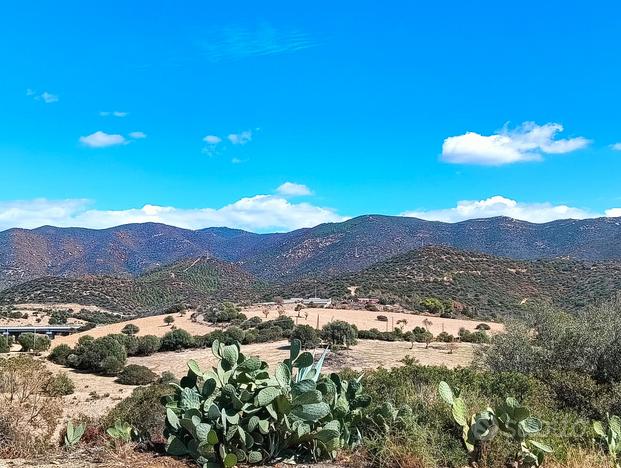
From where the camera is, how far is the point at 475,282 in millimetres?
69000

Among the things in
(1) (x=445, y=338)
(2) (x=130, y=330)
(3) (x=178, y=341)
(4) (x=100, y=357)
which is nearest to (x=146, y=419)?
(4) (x=100, y=357)

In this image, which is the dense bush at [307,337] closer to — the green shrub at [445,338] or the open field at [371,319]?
the open field at [371,319]

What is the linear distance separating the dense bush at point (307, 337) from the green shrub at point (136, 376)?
9639mm

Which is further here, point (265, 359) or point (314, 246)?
point (314, 246)

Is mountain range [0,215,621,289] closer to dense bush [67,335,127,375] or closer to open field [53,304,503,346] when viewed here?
open field [53,304,503,346]

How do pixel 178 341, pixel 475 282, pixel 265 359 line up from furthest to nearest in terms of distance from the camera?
1. pixel 475 282
2. pixel 178 341
3. pixel 265 359

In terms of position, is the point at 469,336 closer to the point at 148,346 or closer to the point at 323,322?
the point at 323,322

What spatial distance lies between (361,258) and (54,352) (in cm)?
9549

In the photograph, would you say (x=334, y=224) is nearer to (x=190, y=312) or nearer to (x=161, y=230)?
(x=161, y=230)

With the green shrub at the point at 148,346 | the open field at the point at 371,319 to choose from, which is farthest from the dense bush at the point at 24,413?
the open field at the point at 371,319

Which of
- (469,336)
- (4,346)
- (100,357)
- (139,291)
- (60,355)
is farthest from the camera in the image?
(139,291)

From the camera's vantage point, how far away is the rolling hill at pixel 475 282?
59719 millimetres

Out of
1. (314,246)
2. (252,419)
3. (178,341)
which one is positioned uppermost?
(314,246)

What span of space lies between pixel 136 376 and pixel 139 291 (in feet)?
197
